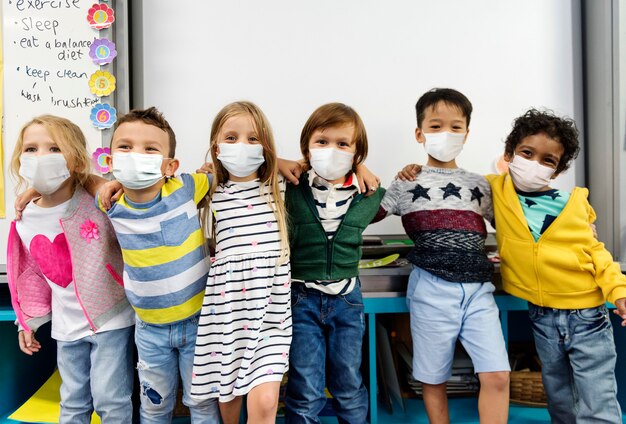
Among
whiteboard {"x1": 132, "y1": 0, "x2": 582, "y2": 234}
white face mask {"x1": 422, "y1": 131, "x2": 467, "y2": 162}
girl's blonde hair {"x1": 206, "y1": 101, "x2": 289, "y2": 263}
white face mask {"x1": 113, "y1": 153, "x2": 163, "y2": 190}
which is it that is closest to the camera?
white face mask {"x1": 113, "y1": 153, "x2": 163, "y2": 190}

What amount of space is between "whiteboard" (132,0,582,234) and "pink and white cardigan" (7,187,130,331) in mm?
552

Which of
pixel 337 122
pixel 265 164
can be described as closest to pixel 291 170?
pixel 265 164

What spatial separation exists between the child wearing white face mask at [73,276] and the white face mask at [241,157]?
428 mm

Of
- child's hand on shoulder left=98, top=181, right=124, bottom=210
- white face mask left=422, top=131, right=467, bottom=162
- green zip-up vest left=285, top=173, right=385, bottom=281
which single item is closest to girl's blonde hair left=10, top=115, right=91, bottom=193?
child's hand on shoulder left=98, top=181, right=124, bottom=210

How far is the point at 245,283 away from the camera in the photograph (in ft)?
3.95

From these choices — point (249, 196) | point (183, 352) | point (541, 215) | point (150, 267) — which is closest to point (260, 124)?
point (249, 196)

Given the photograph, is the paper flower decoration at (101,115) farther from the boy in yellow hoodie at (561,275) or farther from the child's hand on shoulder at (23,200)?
the boy in yellow hoodie at (561,275)

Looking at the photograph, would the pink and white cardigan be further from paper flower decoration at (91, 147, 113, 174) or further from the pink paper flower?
paper flower decoration at (91, 147, 113, 174)

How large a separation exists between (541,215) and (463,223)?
24cm

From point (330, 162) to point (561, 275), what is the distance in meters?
0.77

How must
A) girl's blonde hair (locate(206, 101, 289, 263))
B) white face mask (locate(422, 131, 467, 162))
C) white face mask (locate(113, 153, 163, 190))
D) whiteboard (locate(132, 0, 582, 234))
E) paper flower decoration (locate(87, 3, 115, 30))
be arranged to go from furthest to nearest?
whiteboard (locate(132, 0, 582, 234)), paper flower decoration (locate(87, 3, 115, 30)), white face mask (locate(422, 131, 467, 162)), girl's blonde hair (locate(206, 101, 289, 263)), white face mask (locate(113, 153, 163, 190))

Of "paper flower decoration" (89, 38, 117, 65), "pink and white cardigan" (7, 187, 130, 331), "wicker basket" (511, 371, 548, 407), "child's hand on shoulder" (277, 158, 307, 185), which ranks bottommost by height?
"wicker basket" (511, 371, 548, 407)

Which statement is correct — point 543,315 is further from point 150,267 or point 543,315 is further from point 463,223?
point 150,267

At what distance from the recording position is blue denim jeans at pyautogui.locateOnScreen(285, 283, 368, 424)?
1.27 meters
